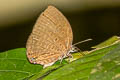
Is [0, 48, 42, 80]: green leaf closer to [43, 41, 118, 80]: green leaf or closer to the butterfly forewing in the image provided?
the butterfly forewing

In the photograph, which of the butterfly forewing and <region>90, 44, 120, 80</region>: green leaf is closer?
<region>90, 44, 120, 80</region>: green leaf

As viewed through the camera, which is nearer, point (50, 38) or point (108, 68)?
point (108, 68)

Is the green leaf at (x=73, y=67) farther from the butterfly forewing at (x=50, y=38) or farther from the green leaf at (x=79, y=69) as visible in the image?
the butterfly forewing at (x=50, y=38)

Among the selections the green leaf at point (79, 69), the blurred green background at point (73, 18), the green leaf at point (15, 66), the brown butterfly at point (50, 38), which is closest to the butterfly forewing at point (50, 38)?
the brown butterfly at point (50, 38)

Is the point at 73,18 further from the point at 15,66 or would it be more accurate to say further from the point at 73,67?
the point at 73,67

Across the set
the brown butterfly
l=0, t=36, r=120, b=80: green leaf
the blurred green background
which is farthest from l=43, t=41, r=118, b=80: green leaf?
the blurred green background

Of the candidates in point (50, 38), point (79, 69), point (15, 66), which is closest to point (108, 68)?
point (79, 69)

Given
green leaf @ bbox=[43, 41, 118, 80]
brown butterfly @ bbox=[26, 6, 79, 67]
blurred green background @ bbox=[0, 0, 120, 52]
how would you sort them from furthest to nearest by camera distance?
blurred green background @ bbox=[0, 0, 120, 52], brown butterfly @ bbox=[26, 6, 79, 67], green leaf @ bbox=[43, 41, 118, 80]
